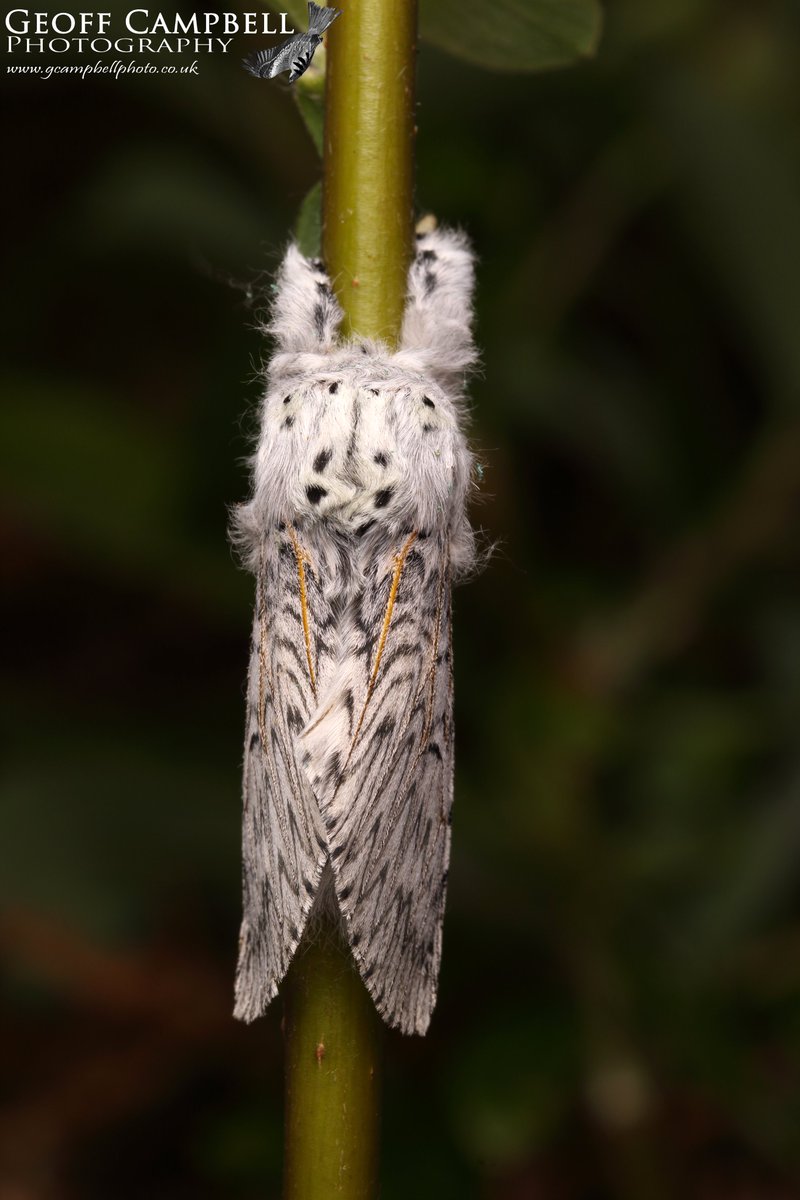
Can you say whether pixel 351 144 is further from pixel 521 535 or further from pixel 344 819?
pixel 521 535

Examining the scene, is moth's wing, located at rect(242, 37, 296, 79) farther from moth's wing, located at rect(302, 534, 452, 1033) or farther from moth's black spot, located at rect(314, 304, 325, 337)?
moth's wing, located at rect(302, 534, 452, 1033)

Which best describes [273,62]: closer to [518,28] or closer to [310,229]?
[310,229]

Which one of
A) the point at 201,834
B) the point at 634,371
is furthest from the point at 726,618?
the point at 201,834

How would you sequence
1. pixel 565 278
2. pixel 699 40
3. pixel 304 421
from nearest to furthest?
pixel 304 421, pixel 565 278, pixel 699 40

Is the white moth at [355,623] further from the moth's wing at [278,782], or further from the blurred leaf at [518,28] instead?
the blurred leaf at [518,28]

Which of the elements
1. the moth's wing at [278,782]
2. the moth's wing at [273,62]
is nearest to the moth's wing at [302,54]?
the moth's wing at [273,62]

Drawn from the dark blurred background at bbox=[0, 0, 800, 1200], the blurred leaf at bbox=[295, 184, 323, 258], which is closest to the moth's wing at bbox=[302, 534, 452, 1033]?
the blurred leaf at bbox=[295, 184, 323, 258]
